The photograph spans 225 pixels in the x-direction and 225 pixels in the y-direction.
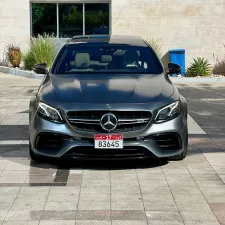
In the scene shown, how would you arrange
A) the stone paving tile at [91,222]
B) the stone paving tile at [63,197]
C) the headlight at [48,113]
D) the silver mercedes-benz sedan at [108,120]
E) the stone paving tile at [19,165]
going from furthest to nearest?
the stone paving tile at [19,165] < the headlight at [48,113] < the silver mercedes-benz sedan at [108,120] < the stone paving tile at [63,197] < the stone paving tile at [91,222]

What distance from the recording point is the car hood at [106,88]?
6867 millimetres

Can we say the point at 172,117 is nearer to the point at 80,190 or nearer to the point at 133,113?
the point at 133,113

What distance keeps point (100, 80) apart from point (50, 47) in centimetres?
1071

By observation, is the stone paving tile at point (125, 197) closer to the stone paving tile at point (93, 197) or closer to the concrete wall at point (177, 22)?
the stone paving tile at point (93, 197)

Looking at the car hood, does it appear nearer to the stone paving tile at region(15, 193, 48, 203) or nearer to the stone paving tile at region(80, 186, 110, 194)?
the stone paving tile at region(80, 186, 110, 194)

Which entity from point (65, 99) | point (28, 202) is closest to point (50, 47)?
point (65, 99)

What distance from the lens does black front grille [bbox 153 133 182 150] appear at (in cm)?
683

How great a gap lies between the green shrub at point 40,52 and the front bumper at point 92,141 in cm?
1104

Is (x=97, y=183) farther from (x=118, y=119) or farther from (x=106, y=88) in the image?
(x=106, y=88)

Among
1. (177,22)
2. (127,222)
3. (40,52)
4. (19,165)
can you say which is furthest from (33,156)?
(177,22)

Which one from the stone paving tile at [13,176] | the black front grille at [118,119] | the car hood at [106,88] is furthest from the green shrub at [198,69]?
the stone paving tile at [13,176]

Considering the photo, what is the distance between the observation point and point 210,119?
428 inches

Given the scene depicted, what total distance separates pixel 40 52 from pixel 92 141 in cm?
1148

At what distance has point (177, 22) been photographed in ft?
62.3
